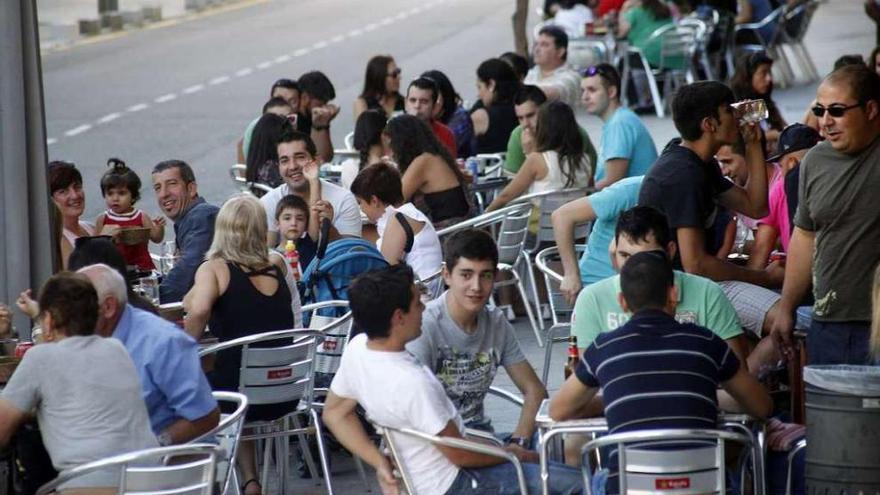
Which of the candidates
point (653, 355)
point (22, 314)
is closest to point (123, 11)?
point (22, 314)

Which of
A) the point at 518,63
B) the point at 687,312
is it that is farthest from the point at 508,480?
the point at 518,63

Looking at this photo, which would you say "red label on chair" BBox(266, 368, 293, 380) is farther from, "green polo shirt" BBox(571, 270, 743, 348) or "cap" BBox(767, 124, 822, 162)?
"cap" BBox(767, 124, 822, 162)

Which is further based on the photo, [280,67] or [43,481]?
[280,67]

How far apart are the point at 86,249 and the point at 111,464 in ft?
4.58

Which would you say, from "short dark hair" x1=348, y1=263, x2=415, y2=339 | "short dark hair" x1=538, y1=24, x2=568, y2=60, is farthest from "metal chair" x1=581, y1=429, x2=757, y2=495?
"short dark hair" x1=538, y1=24, x2=568, y2=60

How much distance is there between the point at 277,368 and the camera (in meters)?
6.87

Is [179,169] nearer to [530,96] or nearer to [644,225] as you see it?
[644,225]

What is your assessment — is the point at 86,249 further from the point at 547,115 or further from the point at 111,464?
the point at 547,115

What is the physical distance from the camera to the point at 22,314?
6.79 metres

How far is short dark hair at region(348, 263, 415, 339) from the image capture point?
18.3 ft

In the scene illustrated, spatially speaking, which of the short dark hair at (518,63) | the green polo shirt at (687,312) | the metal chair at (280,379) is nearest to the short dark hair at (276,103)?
Answer: the short dark hair at (518,63)

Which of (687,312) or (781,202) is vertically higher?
(781,202)

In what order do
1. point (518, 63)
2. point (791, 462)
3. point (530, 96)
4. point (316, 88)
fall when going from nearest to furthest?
1. point (791, 462)
2. point (530, 96)
3. point (316, 88)
4. point (518, 63)

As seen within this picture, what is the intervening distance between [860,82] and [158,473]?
297 centimetres
